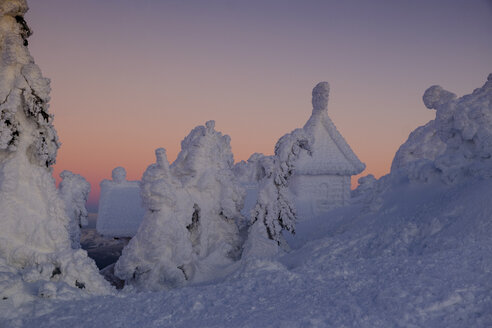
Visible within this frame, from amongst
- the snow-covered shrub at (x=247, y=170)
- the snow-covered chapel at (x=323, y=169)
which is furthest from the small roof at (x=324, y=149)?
the snow-covered shrub at (x=247, y=170)

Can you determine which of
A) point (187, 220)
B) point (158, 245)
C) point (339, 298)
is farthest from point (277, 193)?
point (339, 298)

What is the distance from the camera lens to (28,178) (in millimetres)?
6273

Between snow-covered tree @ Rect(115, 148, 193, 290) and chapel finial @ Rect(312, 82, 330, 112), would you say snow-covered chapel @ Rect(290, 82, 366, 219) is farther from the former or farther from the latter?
snow-covered tree @ Rect(115, 148, 193, 290)

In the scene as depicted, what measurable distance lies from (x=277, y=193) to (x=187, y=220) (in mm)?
2949

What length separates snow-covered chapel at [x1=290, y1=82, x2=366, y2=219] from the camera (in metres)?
18.5

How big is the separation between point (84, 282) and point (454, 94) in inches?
746

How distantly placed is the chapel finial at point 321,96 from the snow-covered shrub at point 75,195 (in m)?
12.7

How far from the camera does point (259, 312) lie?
11.6ft

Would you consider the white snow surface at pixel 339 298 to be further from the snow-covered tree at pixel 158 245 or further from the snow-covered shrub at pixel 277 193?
the snow-covered shrub at pixel 277 193

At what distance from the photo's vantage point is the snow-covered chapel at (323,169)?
18.5m

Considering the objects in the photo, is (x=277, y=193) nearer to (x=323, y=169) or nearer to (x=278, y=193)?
(x=278, y=193)

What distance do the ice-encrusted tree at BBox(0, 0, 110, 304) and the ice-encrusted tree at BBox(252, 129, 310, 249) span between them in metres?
6.09

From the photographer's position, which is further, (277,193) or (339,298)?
(277,193)

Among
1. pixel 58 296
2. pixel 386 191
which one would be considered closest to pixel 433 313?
pixel 58 296
